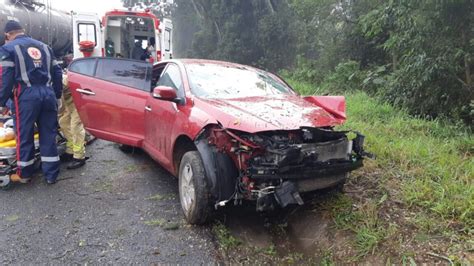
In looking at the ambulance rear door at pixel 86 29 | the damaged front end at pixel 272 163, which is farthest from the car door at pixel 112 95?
the ambulance rear door at pixel 86 29

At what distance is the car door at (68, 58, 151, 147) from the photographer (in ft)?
16.3

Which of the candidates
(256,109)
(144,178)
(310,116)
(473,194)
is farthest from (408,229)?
(144,178)

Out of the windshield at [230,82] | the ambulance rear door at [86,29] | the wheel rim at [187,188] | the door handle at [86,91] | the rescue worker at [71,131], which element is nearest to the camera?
the wheel rim at [187,188]

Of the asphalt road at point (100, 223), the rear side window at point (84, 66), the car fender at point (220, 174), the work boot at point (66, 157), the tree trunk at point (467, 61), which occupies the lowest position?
the asphalt road at point (100, 223)

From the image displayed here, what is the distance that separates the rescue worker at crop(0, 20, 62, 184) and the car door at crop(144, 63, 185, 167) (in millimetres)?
1174

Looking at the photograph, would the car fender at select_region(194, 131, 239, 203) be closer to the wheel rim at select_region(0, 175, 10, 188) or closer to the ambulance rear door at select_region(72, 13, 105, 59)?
the wheel rim at select_region(0, 175, 10, 188)

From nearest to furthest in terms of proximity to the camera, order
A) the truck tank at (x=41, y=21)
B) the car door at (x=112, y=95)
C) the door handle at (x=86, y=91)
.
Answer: the car door at (x=112, y=95)
the door handle at (x=86, y=91)
the truck tank at (x=41, y=21)

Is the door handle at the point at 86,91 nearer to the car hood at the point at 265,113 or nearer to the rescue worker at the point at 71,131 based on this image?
the rescue worker at the point at 71,131

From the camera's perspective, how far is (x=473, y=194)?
3348 millimetres

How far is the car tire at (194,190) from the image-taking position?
347cm

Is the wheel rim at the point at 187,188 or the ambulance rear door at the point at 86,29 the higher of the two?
the ambulance rear door at the point at 86,29

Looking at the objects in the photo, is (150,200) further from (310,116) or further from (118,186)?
(310,116)

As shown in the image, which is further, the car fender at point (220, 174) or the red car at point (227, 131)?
the car fender at point (220, 174)

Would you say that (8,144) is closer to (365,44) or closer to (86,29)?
(86,29)
